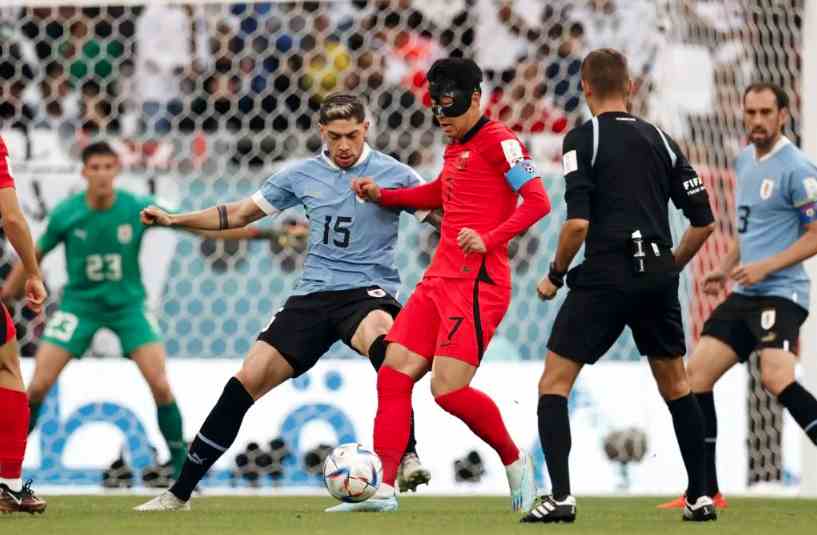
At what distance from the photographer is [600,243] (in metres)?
6.30

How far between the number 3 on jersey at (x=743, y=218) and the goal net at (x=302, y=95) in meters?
2.35

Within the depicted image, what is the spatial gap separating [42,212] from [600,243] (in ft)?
18.6

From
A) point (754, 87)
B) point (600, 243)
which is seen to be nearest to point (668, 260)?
point (600, 243)

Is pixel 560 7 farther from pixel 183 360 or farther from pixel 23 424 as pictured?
pixel 23 424

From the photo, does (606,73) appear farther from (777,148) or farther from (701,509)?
(777,148)

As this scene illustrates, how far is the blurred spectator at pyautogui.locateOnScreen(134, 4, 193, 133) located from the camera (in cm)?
1222

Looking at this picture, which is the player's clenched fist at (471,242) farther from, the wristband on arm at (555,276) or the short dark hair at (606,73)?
the short dark hair at (606,73)

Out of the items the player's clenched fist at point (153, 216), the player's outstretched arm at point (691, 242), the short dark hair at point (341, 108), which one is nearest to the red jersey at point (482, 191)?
the player's outstretched arm at point (691, 242)

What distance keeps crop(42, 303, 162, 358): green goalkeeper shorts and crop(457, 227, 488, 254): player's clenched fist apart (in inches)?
148

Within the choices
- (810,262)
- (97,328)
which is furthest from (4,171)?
(810,262)

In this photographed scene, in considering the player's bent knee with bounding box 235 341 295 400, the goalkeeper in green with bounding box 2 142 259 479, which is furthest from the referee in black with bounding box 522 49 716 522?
the goalkeeper in green with bounding box 2 142 259 479

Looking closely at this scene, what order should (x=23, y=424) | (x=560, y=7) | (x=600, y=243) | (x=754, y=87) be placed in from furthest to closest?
(x=560, y=7) → (x=754, y=87) → (x=23, y=424) → (x=600, y=243)

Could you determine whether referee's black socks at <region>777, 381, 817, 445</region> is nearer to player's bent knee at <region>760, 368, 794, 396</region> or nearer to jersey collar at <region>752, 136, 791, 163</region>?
player's bent knee at <region>760, 368, 794, 396</region>

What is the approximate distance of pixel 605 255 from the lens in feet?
20.6
